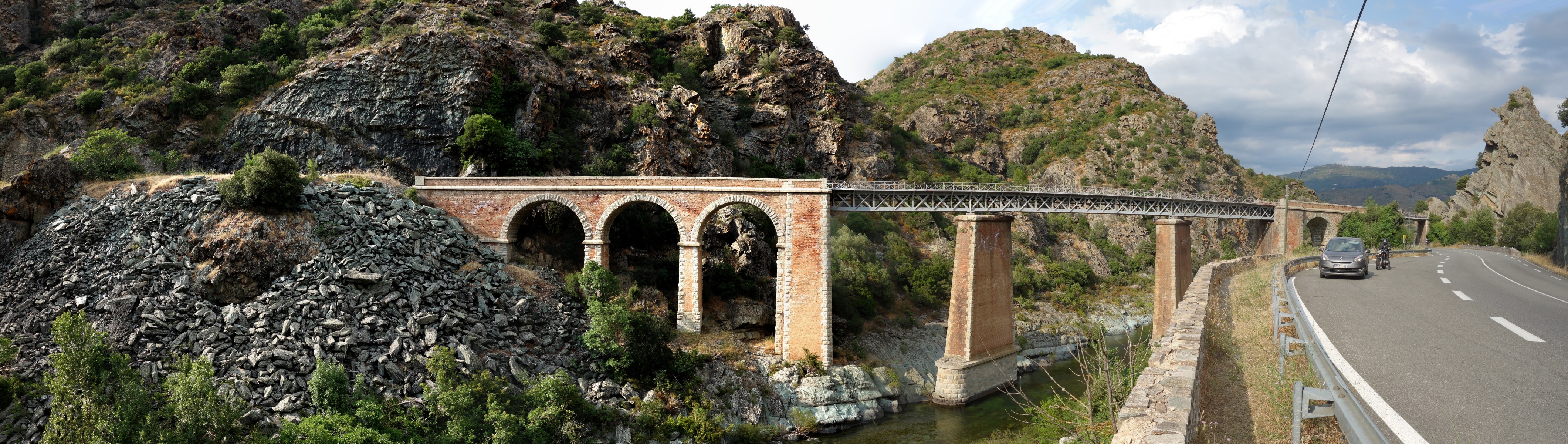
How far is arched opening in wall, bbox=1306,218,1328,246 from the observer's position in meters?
54.7

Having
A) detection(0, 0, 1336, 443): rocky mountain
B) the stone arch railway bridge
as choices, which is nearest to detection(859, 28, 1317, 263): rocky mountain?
detection(0, 0, 1336, 443): rocky mountain

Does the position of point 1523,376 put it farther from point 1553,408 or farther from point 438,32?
point 438,32

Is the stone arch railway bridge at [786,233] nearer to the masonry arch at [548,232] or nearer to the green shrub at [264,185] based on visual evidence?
the masonry arch at [548,232]

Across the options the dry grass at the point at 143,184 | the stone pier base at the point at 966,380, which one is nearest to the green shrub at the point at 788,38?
the stone pier base at the point at 966,380

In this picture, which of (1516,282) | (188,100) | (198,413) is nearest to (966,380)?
(1516,282)

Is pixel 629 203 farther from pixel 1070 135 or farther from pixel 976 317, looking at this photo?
pixel 1070 135

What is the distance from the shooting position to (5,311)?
71.7 ft

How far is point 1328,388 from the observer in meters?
5.87

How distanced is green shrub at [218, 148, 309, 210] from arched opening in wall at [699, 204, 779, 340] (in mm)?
16310

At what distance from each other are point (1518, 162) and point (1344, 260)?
70325 mm

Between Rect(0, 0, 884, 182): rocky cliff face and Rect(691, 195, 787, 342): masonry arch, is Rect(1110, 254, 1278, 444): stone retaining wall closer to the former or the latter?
Rect(691, 195, 787, 342): masonry arch

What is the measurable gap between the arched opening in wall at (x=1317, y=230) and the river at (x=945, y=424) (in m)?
35.8

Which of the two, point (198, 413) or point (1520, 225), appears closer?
point (198, 413)

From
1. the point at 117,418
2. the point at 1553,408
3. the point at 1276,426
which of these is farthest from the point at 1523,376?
the point at 117,418
